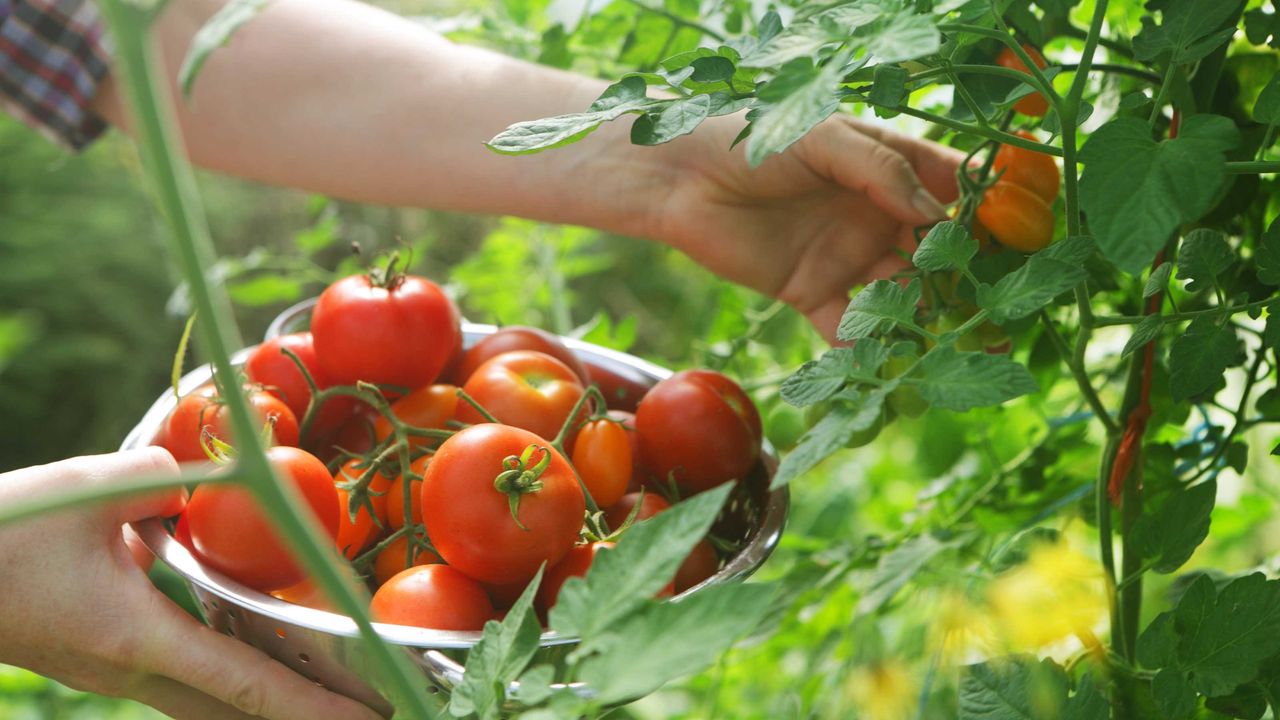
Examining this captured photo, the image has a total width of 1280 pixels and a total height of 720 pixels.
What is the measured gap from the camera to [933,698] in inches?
23.2

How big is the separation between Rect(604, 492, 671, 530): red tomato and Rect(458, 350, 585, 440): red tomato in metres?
0.05

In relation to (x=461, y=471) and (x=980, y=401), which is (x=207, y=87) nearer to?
(x=461, y=471)

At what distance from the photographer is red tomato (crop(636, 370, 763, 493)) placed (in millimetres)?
625

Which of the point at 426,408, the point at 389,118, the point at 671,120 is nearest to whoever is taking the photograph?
the point at 671,120

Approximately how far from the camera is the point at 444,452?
0.52m

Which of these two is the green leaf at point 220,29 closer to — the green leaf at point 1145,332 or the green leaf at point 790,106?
the green leaf at point 790,106

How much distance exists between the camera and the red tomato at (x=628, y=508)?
2.01ft

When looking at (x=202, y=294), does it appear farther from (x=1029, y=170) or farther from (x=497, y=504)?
(x=1029, y=170)

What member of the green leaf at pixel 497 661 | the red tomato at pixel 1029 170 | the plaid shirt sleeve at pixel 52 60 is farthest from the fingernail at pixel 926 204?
the plaid shirt sleeve at pixel 52 60

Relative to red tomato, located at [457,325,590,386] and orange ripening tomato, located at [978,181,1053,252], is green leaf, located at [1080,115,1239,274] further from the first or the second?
red tomato, located at [457,325,590,386]

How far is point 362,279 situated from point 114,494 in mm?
490

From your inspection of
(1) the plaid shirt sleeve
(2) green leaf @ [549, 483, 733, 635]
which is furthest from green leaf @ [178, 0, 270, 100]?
(1) the plaid shirt sleeve

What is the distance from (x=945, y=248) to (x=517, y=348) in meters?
0.38

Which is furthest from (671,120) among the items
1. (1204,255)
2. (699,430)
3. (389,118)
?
(389,118)
